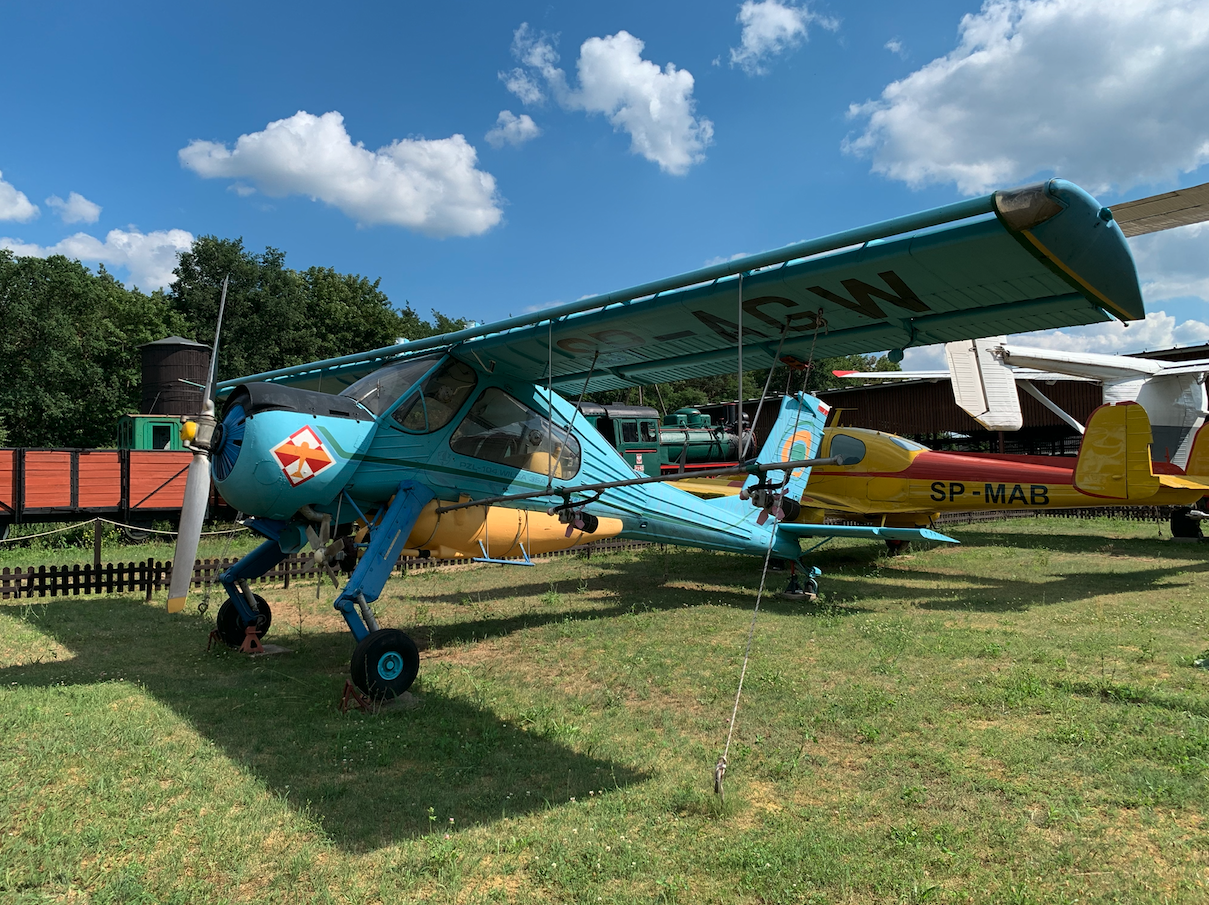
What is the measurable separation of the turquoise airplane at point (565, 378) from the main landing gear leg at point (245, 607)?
0.08ft

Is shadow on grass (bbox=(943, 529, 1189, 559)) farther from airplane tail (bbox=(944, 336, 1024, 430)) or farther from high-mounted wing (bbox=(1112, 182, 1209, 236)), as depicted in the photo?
high-mounted wing (bbox=(1112, 182, 1209, 236))

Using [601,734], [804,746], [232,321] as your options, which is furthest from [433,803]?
[232,321]

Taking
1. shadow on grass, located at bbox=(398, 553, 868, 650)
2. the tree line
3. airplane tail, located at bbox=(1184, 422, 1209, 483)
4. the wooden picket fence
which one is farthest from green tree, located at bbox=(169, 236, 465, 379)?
airplane tail, located at bbox=(1184, 422, 1209, 483)

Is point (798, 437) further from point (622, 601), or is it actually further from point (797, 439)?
point (622, 601)

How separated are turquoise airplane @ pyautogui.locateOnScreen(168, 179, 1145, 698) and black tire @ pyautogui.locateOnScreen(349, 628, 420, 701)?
11 mm

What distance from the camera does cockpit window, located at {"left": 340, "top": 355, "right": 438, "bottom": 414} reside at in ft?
22.9

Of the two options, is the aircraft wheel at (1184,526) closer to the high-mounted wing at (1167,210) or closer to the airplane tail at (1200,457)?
the airplane tail at (1200,457)

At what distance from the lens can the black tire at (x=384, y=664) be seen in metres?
5.71

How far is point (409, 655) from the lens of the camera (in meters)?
5.96

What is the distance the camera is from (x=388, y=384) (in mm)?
7145

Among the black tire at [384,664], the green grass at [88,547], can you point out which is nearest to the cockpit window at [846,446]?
the black tire at [384,664]

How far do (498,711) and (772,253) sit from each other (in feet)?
13.6

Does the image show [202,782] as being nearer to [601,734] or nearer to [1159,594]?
[601,734]

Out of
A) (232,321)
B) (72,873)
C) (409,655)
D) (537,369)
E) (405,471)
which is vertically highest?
(232,321)
